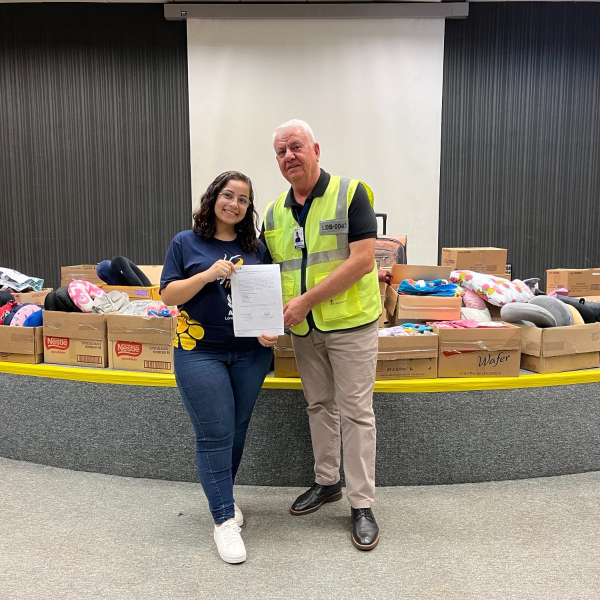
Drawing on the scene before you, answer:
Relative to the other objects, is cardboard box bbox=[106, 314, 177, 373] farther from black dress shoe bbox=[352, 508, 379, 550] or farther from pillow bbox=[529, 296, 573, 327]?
pillow bbox=[529, 296, 573, 327]

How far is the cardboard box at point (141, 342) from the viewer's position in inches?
95.0

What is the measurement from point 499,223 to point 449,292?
373 centimetres

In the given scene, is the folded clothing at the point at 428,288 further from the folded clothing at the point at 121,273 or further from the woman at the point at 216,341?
the folded clothing at the point at 121,273

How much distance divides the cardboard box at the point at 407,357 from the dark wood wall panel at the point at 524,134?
383 cm

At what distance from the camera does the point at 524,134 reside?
5918mm

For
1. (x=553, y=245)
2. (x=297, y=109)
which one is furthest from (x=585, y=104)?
(x=297, y=109)

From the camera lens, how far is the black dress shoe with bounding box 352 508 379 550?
6.06ft

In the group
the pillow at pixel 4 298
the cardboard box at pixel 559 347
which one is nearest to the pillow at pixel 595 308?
the cardboard box at pixel 559 347

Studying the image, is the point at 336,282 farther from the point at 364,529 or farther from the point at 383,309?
the point at 383,309

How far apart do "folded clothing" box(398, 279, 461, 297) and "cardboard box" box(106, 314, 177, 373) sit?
1.17m

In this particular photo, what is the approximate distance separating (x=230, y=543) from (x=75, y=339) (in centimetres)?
127

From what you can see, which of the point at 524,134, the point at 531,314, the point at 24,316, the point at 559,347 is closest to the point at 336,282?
the point at 531,314

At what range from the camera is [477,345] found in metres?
2.36

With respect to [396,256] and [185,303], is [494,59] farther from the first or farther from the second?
[185,303]
